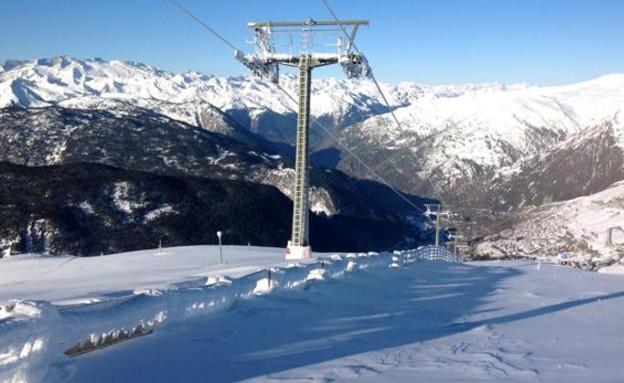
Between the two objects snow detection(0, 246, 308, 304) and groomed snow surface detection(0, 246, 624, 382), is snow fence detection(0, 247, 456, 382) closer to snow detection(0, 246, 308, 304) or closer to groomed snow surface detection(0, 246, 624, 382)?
groomed snow surface detection(0, 246, 624, 382)

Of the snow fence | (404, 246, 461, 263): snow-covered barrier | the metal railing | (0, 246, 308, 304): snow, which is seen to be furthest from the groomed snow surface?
the metal railing

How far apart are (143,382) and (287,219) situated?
17180 centimetres

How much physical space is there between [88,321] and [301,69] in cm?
3052

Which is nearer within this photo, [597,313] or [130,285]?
[597,313]

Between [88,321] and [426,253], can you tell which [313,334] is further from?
[426,253]

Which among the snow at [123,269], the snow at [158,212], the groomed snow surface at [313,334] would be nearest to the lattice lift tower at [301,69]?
the snow at [123,269]

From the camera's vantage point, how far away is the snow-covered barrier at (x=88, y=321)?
27.4 feet

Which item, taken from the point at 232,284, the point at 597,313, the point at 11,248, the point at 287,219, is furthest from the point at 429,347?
the point at 287,219

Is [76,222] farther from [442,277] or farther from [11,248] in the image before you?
[442,277]

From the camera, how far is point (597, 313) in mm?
17688

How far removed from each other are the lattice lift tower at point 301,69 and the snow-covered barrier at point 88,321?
2127 centimetres

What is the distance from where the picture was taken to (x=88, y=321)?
978cm

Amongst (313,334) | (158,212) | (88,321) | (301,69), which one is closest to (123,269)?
(301,69)

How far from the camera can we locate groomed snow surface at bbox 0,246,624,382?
918 centimetres
